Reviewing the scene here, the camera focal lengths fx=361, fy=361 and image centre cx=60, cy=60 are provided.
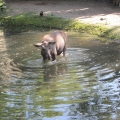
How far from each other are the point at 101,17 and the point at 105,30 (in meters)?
2.40

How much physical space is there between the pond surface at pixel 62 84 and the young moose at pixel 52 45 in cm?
32

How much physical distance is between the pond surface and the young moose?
12.8 inches

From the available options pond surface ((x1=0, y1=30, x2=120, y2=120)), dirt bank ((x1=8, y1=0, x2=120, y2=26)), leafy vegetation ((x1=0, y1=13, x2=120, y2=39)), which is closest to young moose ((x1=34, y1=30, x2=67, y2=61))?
pond surface ((x1=0, y1=30, x2=120, y2=120))

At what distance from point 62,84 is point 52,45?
212cm

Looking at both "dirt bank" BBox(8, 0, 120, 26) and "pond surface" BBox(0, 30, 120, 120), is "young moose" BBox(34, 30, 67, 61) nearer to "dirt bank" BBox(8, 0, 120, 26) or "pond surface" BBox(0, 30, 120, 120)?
"pond surface" BBox(0, 30, 120, 120)

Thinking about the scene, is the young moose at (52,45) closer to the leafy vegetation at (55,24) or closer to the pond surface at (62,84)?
the pond surface at (62,84)

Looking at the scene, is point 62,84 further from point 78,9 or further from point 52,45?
point 78,9

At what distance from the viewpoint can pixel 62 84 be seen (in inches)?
399

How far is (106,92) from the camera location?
377 inches

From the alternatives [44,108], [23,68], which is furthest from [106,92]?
[23,68]

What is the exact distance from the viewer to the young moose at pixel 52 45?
11625mm

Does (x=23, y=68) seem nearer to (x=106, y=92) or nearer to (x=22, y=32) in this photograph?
(x=106, y=92)

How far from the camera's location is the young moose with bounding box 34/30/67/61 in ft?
38.1

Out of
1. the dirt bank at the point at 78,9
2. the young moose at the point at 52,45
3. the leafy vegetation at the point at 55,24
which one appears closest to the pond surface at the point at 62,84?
the young moose at the point at 52,45
